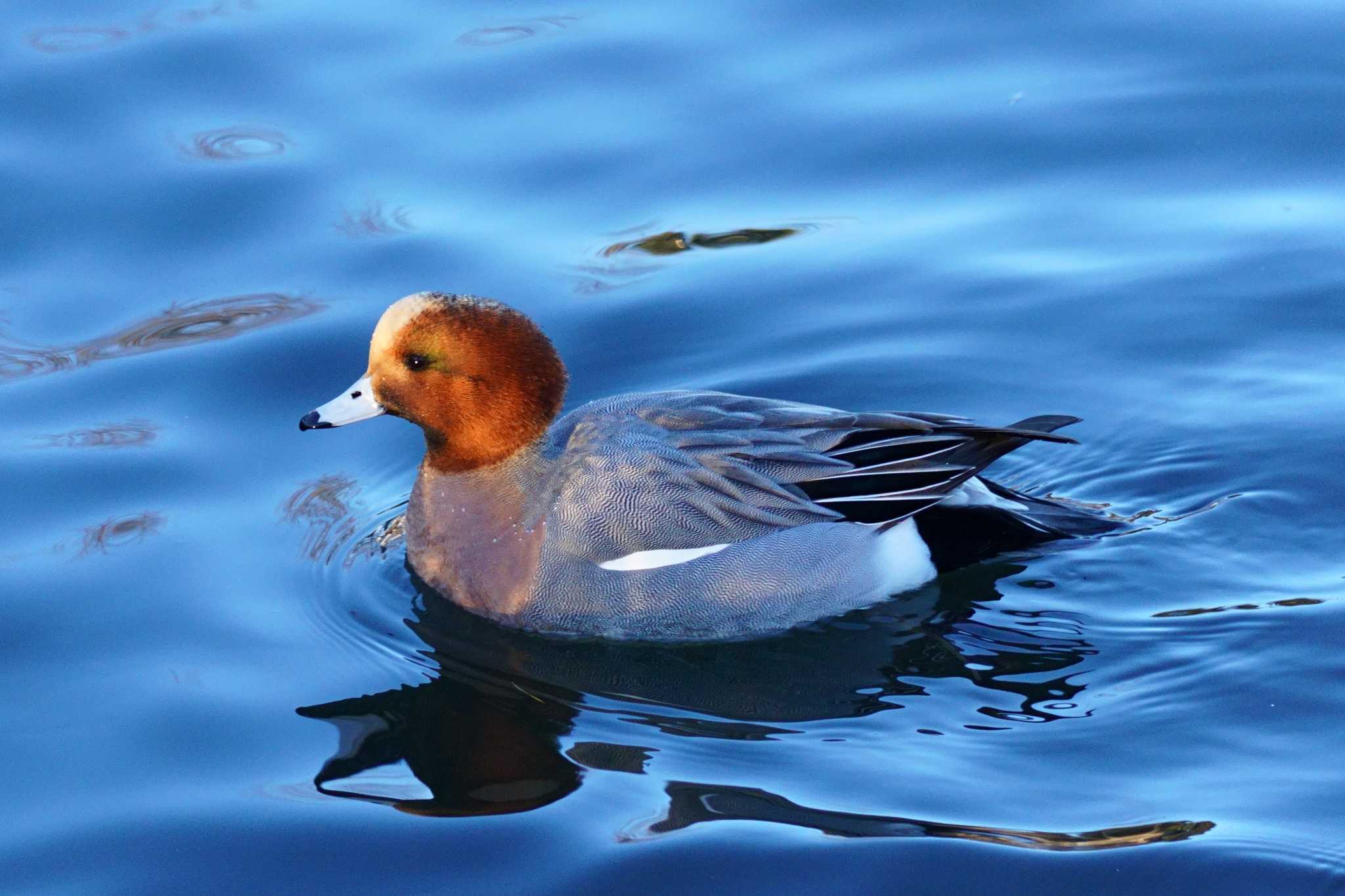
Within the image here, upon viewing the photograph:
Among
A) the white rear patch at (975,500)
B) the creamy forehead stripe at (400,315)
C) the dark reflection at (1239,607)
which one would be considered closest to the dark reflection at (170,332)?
the creamy forehead stripe at (400,315)

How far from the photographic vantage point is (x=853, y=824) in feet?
15.0

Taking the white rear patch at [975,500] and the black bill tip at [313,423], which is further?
the white rear patch at [975,500]

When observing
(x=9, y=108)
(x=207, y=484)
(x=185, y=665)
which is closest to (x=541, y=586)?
(x=185, y=665)

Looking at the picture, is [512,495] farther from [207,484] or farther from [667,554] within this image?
[207,484]

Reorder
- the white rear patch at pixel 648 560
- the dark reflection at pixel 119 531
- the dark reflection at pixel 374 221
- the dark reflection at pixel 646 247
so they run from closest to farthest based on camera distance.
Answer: the white rear patch at pixel 648 560 → the dark reflection at pixel 119 531 → the dark reflection at pixel 646 247 → the dark reflection at pixel 374 221

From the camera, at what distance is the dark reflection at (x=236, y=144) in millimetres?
8547

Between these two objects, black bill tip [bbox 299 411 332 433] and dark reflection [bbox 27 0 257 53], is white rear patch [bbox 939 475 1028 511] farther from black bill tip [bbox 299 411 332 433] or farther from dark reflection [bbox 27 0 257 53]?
dark reflection [bbox 27 0 257 53]

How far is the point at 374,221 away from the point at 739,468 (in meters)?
3.08

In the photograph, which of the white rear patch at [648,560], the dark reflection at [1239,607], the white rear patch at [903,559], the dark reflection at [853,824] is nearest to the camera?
the dark reflection at [853,824]

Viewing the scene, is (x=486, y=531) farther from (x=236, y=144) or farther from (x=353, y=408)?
(x=236, y=144)

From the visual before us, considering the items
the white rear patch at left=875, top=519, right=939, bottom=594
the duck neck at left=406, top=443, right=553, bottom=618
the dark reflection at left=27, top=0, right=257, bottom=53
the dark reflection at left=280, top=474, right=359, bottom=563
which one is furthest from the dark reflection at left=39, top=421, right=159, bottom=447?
the dark reflection at left=27, top=0, right=257, bottom=53

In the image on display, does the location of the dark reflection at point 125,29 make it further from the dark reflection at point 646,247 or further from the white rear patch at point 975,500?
the white rear patch at point 975,500

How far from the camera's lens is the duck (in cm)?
565

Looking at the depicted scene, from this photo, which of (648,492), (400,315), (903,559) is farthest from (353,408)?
(903,559)
